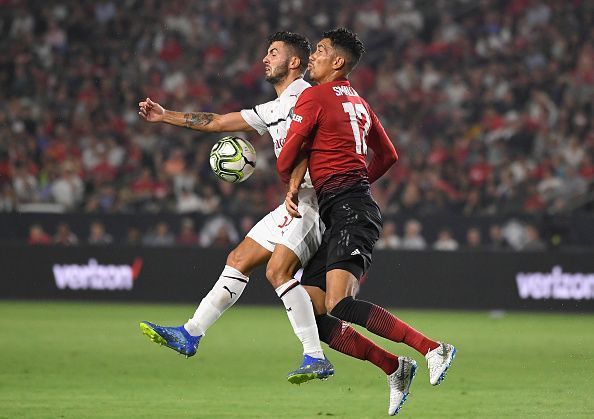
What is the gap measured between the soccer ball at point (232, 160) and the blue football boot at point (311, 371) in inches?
59.6

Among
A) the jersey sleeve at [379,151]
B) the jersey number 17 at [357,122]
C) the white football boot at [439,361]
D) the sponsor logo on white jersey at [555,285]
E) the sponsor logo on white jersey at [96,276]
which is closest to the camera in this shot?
the white football boot at [439,361]

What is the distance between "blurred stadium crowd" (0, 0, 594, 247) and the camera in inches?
720

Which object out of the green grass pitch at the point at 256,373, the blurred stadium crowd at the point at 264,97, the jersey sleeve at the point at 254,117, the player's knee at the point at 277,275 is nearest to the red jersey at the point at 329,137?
the player's knee at the point at 277,275

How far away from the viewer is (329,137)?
7.12 meters

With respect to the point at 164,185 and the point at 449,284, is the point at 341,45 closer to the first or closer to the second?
the point at 449,284

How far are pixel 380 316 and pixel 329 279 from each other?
392 millimetres

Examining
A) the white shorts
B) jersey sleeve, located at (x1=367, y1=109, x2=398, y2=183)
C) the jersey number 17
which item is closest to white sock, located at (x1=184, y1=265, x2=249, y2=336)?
the white shorts

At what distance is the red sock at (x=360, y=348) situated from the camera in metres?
7.06

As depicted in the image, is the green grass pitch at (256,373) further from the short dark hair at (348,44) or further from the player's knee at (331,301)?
the short dark hair at (348,44)

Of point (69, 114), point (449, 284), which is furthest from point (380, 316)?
point (69, 114)

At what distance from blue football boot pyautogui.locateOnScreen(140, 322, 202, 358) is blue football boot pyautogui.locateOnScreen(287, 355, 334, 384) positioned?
846mm

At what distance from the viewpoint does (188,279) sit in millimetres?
17156

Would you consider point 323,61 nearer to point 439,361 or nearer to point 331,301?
point 331,301

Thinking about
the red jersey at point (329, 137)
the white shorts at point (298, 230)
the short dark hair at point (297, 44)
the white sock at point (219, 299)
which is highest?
the short dark hair at point (297, 44)
